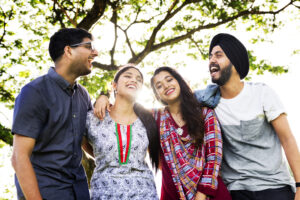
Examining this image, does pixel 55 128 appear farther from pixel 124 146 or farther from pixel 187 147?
pixel 187 147

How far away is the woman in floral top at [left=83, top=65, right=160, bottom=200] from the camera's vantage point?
295cm

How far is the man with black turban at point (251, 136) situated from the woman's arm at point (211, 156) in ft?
0.53

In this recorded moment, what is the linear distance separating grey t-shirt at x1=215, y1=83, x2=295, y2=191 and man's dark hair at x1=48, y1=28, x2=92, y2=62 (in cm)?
196

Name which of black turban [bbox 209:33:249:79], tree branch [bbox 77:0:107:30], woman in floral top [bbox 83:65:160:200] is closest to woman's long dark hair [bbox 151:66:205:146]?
woman in floral top [bbox 83:65:160:200]

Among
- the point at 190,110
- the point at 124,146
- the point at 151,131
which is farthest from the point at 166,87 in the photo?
the point at 124,146

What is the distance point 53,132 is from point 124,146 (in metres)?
0.83

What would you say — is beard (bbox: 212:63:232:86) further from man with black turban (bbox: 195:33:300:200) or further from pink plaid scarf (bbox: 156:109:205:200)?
pink plaid scarf (bbox: 156:109:205:200)

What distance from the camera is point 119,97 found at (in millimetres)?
3658

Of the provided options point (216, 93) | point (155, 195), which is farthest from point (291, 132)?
point (155, 195)

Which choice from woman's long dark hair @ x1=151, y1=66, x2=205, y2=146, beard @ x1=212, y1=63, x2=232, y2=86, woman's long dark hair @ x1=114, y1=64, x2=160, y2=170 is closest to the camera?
woman's long dark hair @ x1=151, y1=66, x2=205, y2=146

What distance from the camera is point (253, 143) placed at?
3.00m

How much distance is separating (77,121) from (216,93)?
172 cm

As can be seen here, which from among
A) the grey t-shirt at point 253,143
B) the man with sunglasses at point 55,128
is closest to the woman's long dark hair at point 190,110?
the grey t-shirt at point 253,143

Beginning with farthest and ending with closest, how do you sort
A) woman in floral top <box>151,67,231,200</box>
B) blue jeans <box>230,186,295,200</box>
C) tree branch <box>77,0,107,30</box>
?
tree branch <box>77,0,107,30</box> → woman in floral top <box>151,67,231,200</box> → blue jeans <box>230,186,295,200</box>
